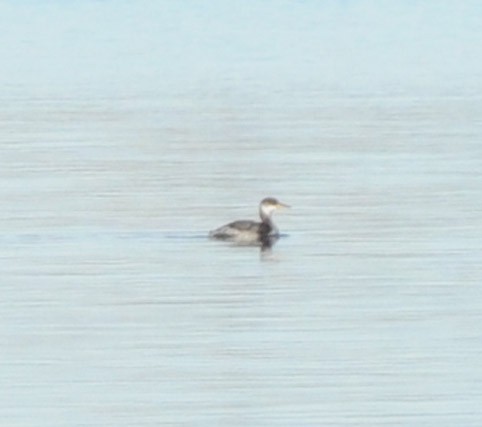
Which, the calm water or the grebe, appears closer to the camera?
the calm water

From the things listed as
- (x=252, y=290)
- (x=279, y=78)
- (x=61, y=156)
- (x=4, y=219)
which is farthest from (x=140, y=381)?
(x=279, y=78)

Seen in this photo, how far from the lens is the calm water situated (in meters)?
16.3

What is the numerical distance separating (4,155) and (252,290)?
1161 centimetres

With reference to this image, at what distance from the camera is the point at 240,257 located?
23000 millimetres

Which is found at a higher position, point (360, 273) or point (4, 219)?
point (4, 219)

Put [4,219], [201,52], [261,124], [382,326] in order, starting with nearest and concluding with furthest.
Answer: [382,326], [4,219], [261,124], [201,52]

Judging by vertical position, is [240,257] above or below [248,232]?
below

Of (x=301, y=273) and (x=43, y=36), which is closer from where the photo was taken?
(x=301, y=273)

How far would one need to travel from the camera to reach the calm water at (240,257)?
1634 centimetres

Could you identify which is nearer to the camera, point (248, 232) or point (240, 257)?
point (240, 257)

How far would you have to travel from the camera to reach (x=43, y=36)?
7475 cm

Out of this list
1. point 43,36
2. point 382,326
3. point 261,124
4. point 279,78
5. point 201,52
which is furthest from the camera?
point 43,36

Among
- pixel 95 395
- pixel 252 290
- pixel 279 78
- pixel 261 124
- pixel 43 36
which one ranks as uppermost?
pixel 43 36

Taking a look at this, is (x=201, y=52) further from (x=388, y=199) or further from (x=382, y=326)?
(x=382, y=326)
